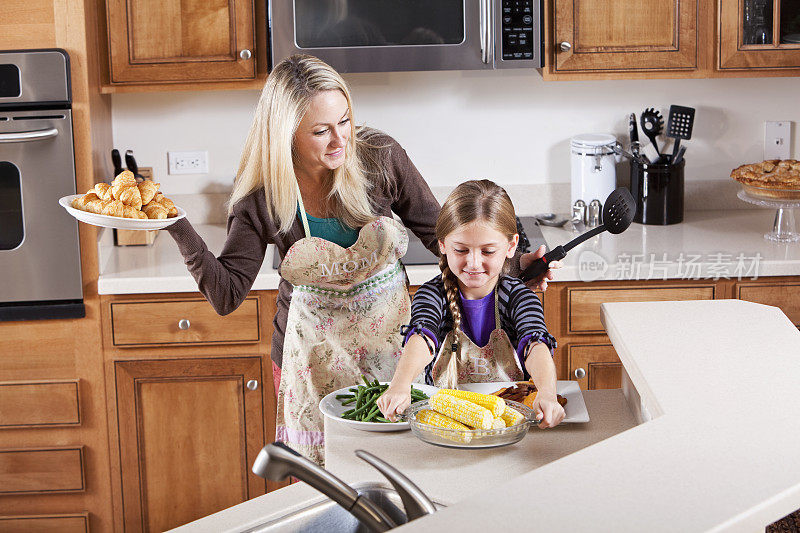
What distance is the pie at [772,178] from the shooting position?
2.71 m

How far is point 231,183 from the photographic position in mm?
3195

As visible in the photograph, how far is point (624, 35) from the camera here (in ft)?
9.14

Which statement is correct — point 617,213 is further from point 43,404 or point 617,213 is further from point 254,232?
point 43,404

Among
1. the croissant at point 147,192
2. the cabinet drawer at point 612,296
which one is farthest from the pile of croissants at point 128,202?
the cabinet drawer at point 612,296

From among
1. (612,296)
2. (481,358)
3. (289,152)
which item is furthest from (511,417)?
(612,296)

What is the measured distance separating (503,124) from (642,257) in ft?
2.46

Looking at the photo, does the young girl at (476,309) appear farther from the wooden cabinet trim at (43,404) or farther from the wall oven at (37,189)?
the wooden cabinet trim at (43,404)

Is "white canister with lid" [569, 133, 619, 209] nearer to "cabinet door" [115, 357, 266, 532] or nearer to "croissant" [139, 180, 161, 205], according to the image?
"cabinet door" [115, 357, 266, 532]

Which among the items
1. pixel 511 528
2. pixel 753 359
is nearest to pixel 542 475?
pixel 511 528

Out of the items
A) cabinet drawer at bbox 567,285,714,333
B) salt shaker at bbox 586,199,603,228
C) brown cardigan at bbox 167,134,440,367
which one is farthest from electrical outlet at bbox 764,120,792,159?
brown cardigan at bbox 167,134,440,367

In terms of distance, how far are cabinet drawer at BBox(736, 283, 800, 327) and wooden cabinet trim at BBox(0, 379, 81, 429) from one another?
1.92m

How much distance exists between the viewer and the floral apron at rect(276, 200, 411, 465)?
6.49 feet

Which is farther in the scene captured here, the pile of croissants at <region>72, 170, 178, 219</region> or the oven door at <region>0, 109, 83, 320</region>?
the oven door at <region>0, 109, 83, 320</region>

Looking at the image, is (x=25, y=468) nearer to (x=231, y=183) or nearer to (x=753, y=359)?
(x=231, y=183)
